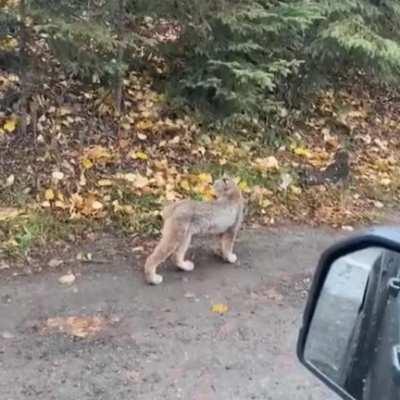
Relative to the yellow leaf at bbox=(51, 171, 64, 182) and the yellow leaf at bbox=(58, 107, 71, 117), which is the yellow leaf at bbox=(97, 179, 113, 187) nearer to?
the yellow leaf at bbox=(51, 171, 64, 182)

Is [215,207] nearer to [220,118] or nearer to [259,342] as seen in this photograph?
[259,342]

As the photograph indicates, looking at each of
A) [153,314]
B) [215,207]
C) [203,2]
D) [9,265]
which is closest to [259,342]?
[153,314]

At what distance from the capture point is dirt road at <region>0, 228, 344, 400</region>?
16.1 feet

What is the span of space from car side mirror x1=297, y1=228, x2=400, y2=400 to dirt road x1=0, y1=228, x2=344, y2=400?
2.70 metres

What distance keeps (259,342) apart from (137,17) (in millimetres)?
4061

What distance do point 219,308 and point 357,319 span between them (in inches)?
151

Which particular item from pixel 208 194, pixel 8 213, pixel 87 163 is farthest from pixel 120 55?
pixel 8 213

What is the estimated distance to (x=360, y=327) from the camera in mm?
2105

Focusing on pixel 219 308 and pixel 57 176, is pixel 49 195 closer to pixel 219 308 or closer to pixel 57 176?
pixel 57 176

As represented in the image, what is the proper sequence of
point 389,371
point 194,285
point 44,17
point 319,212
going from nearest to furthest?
point 389,371, point 194,285, point 44,17, point 319,212

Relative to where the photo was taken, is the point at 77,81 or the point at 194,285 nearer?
the point at 194,285

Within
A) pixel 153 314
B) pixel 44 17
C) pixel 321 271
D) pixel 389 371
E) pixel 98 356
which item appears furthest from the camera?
pixel 44 17

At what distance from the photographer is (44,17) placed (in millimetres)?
7223

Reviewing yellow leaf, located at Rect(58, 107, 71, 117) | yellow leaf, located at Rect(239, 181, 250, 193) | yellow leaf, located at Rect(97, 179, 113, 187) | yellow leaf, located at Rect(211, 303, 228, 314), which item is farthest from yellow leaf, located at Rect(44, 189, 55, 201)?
yellow leaf, located at Rect(211, 303, 228, 314)
